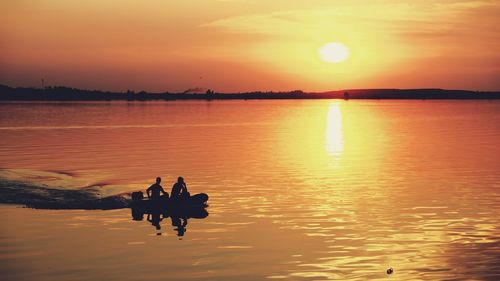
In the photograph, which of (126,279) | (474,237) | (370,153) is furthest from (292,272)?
(370,153)

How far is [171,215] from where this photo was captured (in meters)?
41.4

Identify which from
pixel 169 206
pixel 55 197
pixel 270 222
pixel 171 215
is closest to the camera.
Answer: pixel 270 222

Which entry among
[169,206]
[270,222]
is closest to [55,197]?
[169,206]

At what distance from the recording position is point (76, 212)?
42156 millimetres

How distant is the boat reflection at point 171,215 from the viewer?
39.6 metres

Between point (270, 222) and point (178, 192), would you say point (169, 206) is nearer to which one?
point (178, 192)

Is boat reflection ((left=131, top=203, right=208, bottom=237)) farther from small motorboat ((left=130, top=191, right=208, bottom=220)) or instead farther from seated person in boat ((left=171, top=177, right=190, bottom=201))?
seated person in boat ((left=171, top=177, right=190, bottom=201))

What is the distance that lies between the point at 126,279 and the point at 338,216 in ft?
55.6

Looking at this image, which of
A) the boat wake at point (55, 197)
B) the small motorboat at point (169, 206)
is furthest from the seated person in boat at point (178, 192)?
the boat wake at point (55, 197)

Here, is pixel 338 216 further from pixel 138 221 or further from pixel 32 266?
pixel 32 266

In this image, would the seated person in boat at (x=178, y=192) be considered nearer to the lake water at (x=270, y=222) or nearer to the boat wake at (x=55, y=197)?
the lake water at (x=270, y=222)

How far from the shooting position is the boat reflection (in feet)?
130

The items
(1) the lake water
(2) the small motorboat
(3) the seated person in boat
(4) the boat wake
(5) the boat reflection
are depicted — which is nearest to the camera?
(1) the lake water

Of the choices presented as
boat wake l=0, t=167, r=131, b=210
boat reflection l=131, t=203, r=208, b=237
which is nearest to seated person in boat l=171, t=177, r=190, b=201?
boat reflection l=131, t=203, r=208, b=237
